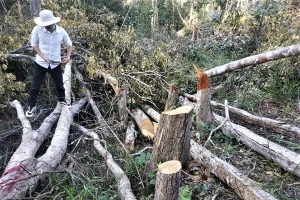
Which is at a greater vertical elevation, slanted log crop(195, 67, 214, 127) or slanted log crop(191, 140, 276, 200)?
slanted log crop(195, 67, 214, 127)

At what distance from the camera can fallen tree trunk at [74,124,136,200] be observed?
8.85 feet

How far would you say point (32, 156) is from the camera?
10.9 feet

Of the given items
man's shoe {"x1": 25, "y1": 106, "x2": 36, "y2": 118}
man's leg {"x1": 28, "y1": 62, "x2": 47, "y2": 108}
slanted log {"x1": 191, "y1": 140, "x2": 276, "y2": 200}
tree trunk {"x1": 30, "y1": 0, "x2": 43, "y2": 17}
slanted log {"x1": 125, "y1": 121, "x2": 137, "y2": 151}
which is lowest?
slanted log {"x1": 125, "y1": 121, "x2": 137, "y2": 151}

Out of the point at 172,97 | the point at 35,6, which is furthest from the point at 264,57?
the point at 35,6

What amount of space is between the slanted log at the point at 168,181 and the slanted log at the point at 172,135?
0.53m

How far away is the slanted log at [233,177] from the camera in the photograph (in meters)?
2.45

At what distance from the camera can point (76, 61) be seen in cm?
599

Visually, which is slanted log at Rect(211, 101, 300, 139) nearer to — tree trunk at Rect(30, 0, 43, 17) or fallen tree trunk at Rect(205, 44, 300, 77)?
fallen tree trunk at Rect(205, 44, 300, 77)

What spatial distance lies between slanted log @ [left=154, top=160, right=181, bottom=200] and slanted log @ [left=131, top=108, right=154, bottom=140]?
170 cm

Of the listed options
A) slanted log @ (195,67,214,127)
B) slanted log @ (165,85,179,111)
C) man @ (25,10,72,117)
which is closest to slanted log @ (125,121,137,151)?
slanted log @ (165,85,179,111)

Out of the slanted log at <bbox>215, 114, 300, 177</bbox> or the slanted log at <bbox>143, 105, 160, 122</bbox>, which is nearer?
the slanted log at <bbox>215, 114, 300, 177</bbox>

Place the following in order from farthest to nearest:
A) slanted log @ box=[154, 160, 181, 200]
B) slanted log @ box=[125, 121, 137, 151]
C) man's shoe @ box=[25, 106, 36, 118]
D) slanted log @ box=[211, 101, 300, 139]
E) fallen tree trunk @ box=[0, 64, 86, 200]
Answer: man's shoe @ box=[25, 106, 36, 118] → slanted log @ box=[125, 121, 137, 151] → slanted log @ box=[211, 101, 300, 139] → fallen tree trunk @ box=[0, 64, 86, 200] → slanted log @ box=[154, 160, 181, 200]

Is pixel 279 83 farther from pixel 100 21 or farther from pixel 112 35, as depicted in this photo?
pixel 100 21

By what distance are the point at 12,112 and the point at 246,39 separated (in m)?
5.68
